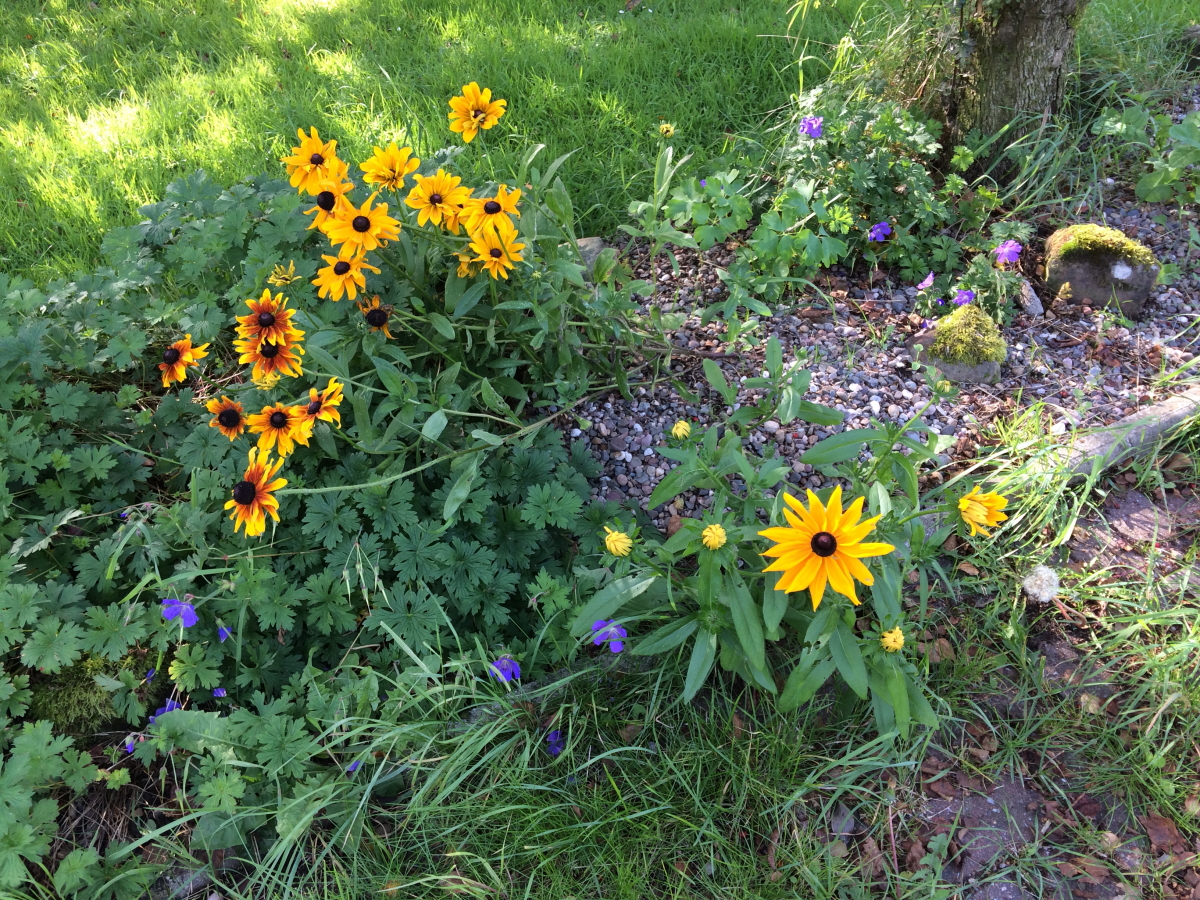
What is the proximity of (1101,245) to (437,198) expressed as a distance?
2193 millimetres

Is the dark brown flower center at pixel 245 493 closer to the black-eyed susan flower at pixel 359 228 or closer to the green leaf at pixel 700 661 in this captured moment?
the black-eyed susan flower at pixel 359 228

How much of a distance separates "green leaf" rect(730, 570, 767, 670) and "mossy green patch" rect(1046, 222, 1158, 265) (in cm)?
192

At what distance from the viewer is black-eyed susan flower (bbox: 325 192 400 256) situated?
1.69 metres

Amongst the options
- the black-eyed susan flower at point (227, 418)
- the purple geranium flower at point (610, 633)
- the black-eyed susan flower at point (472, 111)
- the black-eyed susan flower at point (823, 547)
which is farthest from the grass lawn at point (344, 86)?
the black-eyed susan flower at point (823, 547)

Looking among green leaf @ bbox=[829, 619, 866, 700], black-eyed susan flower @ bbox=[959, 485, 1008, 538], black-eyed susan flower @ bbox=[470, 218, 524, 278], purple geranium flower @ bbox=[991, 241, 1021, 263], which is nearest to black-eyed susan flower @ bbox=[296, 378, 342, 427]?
black-eyed susan flower @ bbox=[470, 218, 524, 278]

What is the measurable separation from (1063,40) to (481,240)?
2352 millimetres

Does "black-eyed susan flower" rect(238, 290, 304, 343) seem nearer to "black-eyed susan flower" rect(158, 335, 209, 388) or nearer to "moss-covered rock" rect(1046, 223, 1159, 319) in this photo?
"black-eyed susan flower" rect(158, 335, 209, 388)

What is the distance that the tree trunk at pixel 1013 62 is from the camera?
8.87 ft

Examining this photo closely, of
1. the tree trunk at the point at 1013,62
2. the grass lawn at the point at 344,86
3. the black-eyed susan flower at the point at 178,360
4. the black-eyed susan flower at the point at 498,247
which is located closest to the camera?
the black-eyed susan flower at the point at 498,247

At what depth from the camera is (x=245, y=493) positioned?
5.20ft

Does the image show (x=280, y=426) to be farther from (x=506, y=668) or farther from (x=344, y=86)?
(x=344, y=86)

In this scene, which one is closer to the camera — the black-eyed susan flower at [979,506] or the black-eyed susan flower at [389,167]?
the black-eyed susan flower at [979,506]

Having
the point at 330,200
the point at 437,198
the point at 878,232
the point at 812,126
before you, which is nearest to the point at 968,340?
the point at 878,232

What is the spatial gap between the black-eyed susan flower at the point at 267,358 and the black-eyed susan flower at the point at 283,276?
0.97ft
